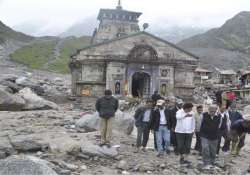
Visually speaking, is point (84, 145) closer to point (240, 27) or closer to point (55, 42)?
point (55, 42)

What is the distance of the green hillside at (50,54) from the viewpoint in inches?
4128

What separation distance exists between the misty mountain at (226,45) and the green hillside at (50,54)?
38.2 metres

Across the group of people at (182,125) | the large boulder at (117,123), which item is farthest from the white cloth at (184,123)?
the large boulder at (117,123)

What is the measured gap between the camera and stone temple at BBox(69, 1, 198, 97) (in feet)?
139

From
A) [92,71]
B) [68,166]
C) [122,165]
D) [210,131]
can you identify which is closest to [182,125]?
[210,131]

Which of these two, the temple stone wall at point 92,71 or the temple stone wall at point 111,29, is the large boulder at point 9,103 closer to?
the temple stone wall at point 92,71

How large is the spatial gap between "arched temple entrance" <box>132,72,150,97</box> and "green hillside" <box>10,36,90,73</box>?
5358 centimetres

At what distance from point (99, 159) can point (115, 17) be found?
5596 centimetres

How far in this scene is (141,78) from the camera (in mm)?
45406

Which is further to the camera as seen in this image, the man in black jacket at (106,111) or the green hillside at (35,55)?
the green hillside at (35,55)

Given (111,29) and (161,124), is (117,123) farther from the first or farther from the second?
(111,29)

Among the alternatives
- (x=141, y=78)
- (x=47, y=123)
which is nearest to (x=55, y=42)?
(x=141, y=78)

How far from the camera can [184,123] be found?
1330 cm

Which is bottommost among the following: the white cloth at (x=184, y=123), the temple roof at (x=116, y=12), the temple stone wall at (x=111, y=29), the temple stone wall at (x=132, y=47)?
the white cloth at (x=184, y=123)
